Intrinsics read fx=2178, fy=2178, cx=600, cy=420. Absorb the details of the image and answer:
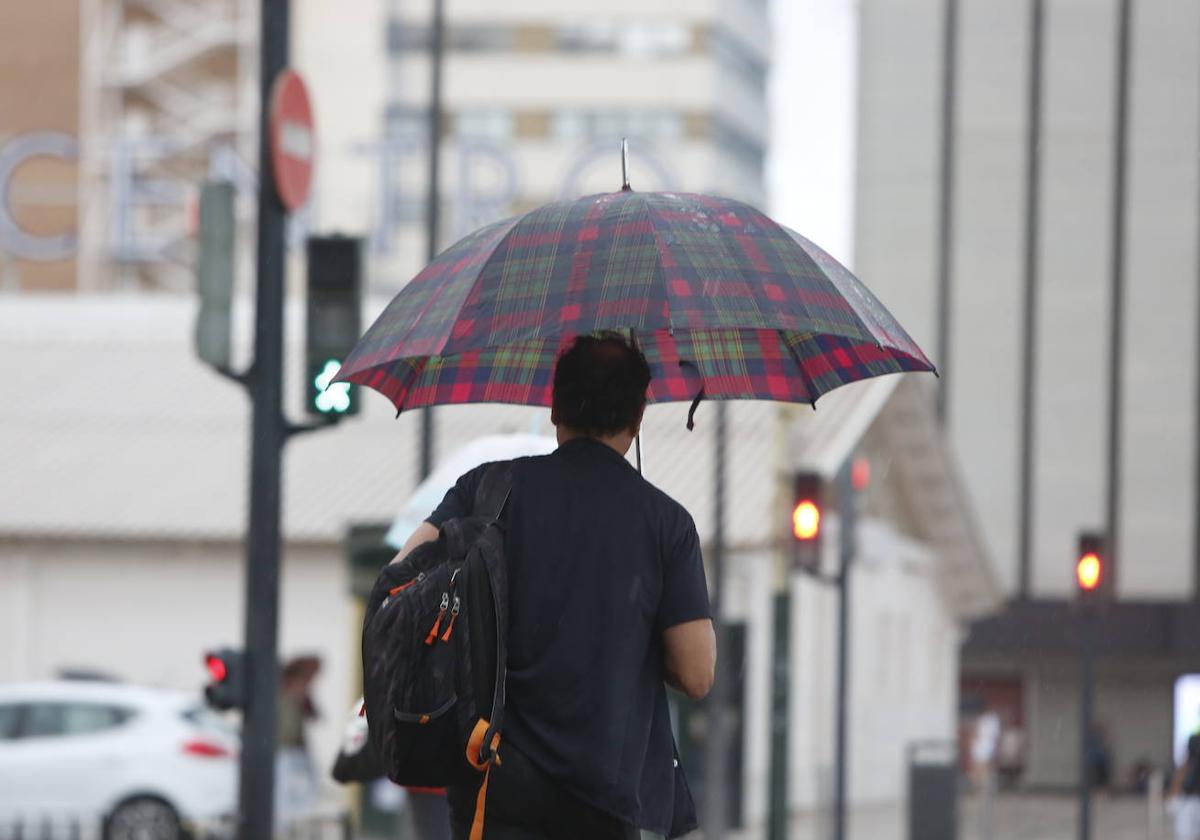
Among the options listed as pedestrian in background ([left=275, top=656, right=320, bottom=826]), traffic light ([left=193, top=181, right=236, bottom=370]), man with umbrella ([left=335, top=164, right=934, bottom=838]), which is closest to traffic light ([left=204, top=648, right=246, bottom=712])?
traffic light ([left=193, top=181, right=236, bottom=370])

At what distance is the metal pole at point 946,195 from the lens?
183 feet

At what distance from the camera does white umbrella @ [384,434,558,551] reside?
6152mm

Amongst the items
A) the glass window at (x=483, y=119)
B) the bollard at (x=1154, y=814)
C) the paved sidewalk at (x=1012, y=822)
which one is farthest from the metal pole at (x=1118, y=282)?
the glass window at (x=483, y=119)

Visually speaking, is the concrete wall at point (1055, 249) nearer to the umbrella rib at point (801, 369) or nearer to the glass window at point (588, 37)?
the glass window at point (588, 37)

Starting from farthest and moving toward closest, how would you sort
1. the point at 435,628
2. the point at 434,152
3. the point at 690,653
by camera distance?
the point at 434,152 < the point at 690,653 < the point at 435,628

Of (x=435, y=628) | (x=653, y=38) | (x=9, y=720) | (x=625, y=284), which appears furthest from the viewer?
(x=653, y=38)

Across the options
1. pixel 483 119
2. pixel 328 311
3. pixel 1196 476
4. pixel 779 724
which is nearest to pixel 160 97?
pixel 483 119

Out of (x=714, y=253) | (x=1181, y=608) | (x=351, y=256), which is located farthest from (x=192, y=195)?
(x=714, y=253)

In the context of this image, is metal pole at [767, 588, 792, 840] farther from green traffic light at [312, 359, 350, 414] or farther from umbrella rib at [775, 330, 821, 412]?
umbrella rib at [775, 330, 821, 412]

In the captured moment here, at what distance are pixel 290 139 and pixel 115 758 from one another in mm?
8790

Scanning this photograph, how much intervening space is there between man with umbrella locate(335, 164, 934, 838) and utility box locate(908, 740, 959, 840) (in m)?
15.6

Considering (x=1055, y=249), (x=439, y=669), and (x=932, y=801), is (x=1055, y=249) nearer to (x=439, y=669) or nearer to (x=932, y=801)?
(x=932, y=801)

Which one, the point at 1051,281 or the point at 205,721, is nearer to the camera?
the point at 205,721

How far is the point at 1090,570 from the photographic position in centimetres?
1867
